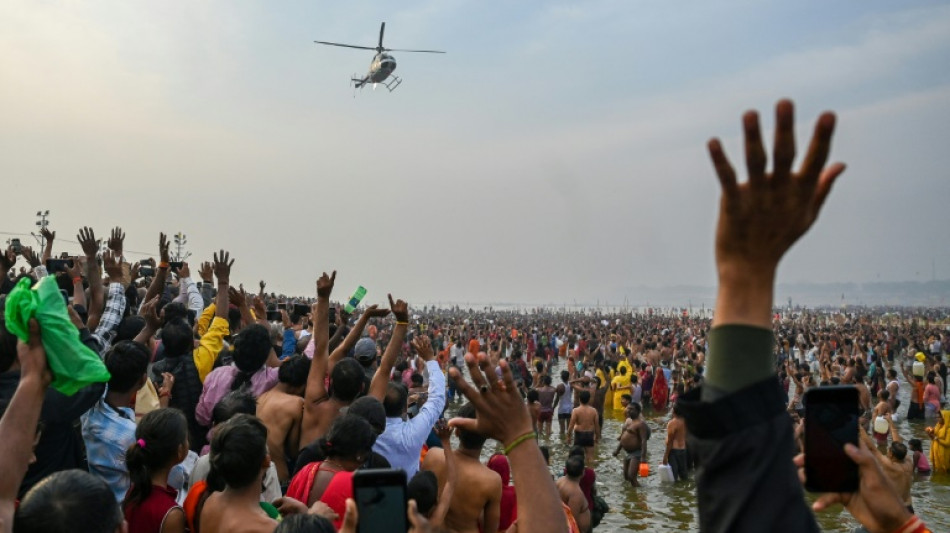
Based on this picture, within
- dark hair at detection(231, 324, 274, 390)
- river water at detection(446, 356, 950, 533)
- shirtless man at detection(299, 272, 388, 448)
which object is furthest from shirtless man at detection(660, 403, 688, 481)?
dark hair at detection(231, 324, 274, 390)

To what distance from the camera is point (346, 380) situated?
4.66 metres

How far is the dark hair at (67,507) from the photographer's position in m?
2.15

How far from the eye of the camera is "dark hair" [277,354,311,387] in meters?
4.88

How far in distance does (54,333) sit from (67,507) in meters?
0.55

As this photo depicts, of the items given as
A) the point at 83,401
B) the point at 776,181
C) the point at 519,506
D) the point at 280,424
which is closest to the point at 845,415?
the point at 776,181

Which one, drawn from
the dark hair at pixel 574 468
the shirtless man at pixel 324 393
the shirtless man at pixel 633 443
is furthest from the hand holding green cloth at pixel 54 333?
the shirtless man at pixel 633 443

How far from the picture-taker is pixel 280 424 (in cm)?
468

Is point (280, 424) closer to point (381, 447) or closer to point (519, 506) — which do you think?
point (381, 447)

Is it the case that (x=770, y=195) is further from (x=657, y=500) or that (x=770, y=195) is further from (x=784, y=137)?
(x=657, y=500)

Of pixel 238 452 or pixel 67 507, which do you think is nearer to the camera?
pixel 67 507

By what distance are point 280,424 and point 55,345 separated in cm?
247

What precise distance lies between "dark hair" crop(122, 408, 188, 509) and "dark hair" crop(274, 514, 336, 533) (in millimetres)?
1044

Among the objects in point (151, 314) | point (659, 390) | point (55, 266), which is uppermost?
point (55, 266)

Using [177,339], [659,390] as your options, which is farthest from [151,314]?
[659,390]
